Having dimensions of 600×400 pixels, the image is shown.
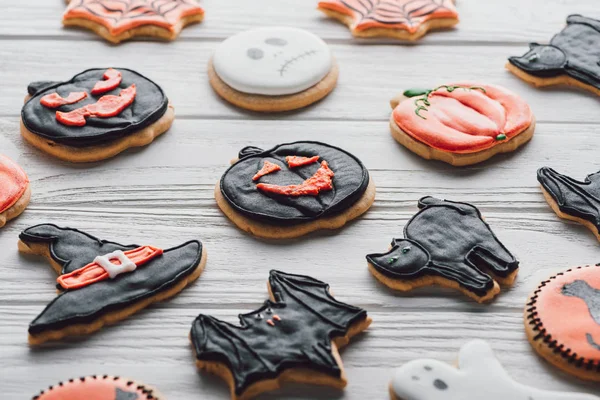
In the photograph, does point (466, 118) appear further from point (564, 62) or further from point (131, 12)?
point (131, 12)

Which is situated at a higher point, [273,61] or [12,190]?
[273,61]

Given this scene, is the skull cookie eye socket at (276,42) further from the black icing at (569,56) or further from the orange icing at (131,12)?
the black icing at (569,56)

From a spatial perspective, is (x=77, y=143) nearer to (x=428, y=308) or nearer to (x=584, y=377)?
(x=428, y=308)

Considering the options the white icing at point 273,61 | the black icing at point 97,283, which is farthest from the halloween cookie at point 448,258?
the white icing at point 273,61

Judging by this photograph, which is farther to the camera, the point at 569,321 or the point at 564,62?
the point at 564,62

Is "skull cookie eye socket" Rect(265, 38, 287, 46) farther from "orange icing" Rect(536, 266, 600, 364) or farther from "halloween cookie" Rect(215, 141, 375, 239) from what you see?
"orange icing" Rect(536, 266, 600, 364)

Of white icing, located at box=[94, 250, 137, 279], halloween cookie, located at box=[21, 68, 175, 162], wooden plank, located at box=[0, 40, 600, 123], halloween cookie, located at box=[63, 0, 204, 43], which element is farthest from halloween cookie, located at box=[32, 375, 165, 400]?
halloween cookie, located at box=[63, 0, 204, 43]

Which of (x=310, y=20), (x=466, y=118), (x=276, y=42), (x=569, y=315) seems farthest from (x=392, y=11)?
(x=569, y=315)

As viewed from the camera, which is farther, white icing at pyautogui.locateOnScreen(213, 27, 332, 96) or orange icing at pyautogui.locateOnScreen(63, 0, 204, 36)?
orange icing at pyautogui.locateOnScreen(63, 0, 204, 36)
